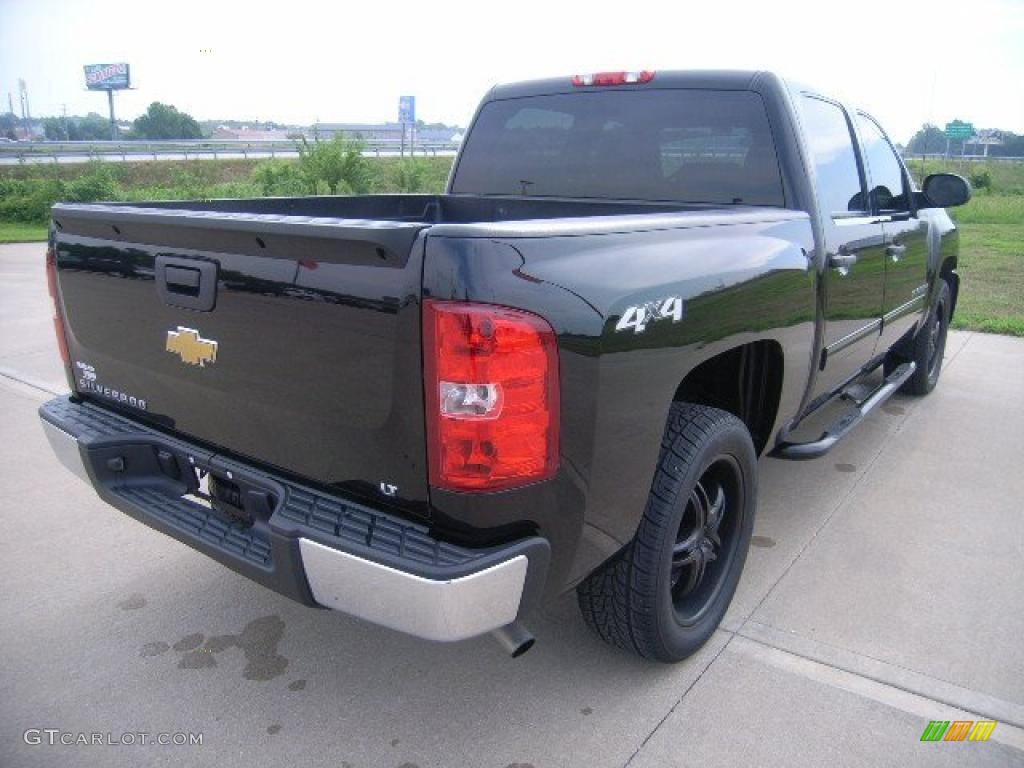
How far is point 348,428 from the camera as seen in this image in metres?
1.91

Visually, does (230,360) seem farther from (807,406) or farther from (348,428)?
(807,406)

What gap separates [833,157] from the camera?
3469 millimetres

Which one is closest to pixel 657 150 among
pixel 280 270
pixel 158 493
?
pixel 280 270

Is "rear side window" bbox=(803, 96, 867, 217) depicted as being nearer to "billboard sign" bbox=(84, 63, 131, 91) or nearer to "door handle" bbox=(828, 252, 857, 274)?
"door handle" bbox=(828, 252, 857, 274)

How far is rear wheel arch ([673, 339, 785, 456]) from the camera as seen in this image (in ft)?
8.82

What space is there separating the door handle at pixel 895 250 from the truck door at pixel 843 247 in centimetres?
9

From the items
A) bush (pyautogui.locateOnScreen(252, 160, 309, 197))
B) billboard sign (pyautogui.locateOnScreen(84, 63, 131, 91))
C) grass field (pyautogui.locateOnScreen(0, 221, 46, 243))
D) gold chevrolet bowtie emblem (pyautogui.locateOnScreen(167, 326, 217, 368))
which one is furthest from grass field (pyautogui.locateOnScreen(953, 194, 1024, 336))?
billboard sign (pyautogui.locateOnScreen(84, 63, 131, 91))

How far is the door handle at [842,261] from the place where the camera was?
309 cm

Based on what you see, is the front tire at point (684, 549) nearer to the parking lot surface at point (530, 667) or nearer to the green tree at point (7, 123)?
the parking lot surface at point (530, 667)

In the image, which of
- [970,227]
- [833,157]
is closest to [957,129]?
[970,227]

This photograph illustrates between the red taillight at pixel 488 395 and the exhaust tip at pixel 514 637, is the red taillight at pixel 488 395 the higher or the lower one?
the higher one

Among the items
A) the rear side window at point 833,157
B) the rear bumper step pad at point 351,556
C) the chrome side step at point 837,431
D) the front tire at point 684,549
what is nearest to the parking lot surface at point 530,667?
the front tire at point 684,549

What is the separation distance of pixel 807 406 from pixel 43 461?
382 cm

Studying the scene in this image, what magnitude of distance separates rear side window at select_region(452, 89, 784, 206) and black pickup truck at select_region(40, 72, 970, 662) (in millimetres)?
12
